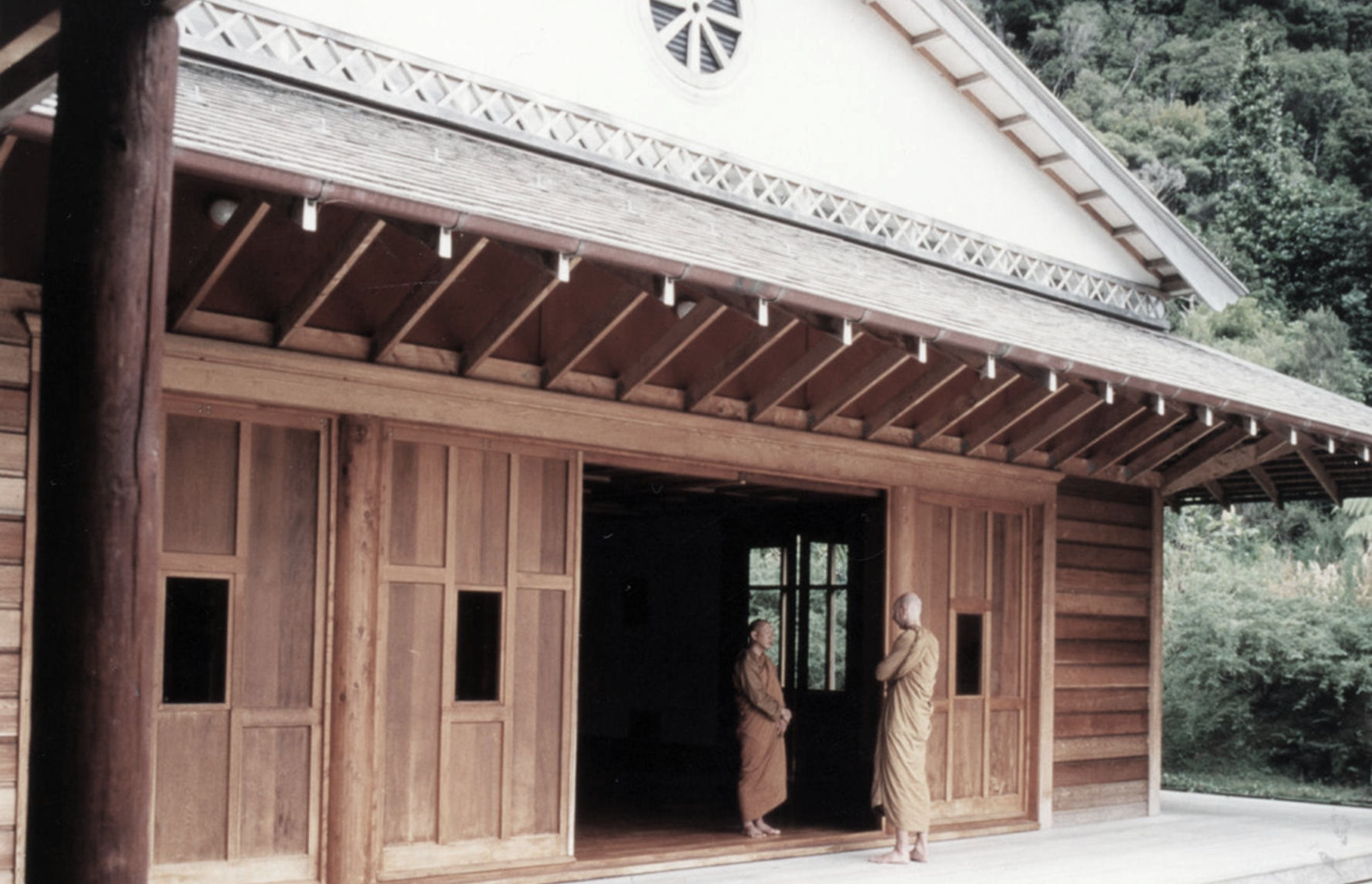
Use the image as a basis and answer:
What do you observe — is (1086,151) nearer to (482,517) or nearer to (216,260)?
(482,517)

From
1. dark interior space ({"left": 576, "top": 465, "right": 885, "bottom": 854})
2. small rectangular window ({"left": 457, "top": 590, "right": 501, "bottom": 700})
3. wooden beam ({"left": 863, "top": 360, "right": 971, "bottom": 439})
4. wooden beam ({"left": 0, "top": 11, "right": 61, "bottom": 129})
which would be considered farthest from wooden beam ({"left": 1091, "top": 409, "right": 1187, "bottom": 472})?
wooden beam ({"left": 0, "top": 11, "right": 61, "bottom": 129})

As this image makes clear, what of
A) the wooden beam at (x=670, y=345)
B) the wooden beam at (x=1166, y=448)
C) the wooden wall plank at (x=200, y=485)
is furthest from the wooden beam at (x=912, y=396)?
the wooden wall plank at (x=200, y=485)

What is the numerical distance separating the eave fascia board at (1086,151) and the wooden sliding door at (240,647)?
19.3ft

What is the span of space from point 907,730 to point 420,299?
13.7 feet

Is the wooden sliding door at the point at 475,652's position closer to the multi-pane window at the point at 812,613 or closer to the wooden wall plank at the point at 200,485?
the wooden wall plank at the point at 200,485

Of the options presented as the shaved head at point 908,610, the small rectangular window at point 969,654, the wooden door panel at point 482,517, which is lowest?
the small rectangular window at point 969,654

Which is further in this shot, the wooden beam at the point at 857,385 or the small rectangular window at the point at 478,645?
the wooden beam at the point at 857,385

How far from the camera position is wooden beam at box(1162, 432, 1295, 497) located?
35.1ft

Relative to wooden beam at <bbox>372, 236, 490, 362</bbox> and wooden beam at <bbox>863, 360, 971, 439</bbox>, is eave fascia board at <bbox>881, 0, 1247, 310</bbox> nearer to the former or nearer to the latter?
wooden beam at <bbox>863, 360, 971, 439</bbox>

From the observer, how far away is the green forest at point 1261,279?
17.1m

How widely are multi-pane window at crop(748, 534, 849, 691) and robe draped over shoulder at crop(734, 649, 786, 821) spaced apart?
1.03 meters

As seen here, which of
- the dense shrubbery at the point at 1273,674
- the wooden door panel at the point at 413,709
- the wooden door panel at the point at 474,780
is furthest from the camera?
the dense shrubbery at the point at 1273,674

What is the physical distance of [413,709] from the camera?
24.3ft

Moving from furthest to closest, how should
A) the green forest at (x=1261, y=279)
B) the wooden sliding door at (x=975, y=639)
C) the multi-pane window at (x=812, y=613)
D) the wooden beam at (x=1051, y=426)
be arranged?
the green forest at (x=1261, y=279) < the multi-pane window at (x=812, y=613) < the wooden sliding door at (x=975, y=639) < the wooden beam at (x=1051, y=426)
